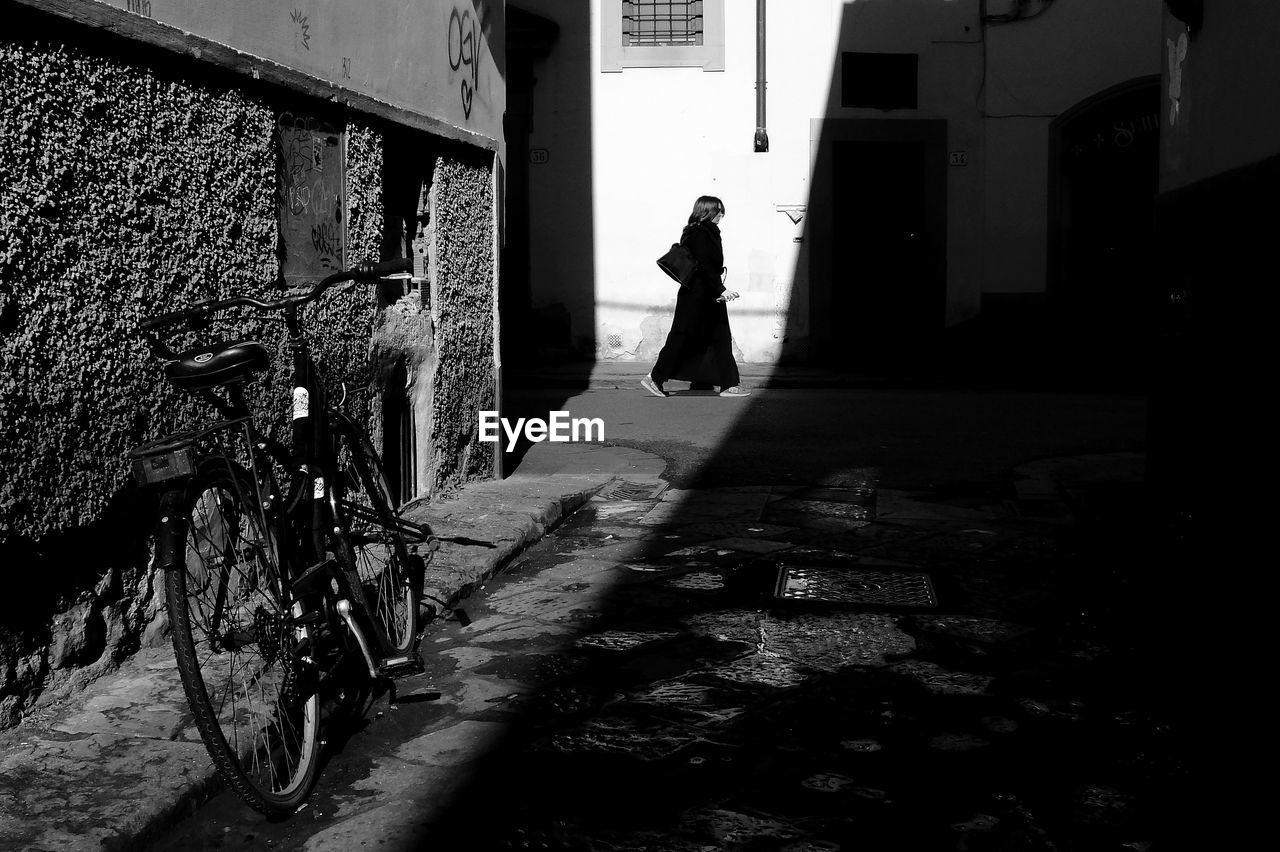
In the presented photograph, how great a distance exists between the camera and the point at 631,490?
784 centimetres

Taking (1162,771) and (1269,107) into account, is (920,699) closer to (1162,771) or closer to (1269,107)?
(1162,771)

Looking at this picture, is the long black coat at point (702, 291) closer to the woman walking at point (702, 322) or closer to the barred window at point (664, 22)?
the woman walking at point (702, 322)

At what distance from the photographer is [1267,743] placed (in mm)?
3742

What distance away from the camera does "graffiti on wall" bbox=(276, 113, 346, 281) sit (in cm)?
523

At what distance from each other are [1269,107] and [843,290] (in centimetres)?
1113

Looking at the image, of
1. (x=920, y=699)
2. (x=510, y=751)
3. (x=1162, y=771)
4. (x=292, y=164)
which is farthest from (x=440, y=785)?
(x=292, y=164)

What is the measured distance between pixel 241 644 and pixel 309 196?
2.50 meters

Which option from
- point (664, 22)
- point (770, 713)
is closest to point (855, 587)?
point (770, 713)

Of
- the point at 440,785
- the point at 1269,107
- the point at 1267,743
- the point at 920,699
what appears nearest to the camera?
the point at 440,785

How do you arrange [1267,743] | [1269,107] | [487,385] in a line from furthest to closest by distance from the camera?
[487,385] < [1269,107] < [1267,743]

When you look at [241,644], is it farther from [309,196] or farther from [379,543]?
[309,196]

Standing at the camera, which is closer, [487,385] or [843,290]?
[487,385]

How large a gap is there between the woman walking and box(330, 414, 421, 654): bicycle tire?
26.4 ft

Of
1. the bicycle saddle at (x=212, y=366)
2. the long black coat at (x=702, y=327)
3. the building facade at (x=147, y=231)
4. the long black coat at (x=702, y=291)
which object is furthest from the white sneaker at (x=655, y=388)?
the bicycle saddle at (x=212, y=366)
